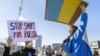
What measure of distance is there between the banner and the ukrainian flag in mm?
1187

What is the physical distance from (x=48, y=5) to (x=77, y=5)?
2.07ft

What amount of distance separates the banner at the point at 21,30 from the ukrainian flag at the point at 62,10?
1187mm

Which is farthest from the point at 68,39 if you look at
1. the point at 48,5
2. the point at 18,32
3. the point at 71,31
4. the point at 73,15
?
the point at 18,32

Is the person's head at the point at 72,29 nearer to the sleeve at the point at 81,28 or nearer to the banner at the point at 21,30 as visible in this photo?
the sleeve at the point at 81,28

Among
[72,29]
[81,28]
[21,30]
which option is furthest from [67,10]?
[21,30]

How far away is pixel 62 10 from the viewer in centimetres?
494

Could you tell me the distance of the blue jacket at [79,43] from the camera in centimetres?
412

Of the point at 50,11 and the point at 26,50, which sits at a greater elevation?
the point at 50,11

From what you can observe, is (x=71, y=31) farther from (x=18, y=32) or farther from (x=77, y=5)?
(x=18, y=32)

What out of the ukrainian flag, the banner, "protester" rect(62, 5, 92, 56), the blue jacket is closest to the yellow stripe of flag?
the ukrainian flag

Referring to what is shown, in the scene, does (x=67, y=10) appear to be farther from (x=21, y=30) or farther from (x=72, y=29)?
(x=21, y=30)

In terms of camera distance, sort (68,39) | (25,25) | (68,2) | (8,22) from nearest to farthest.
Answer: (68,39)
(68,2)
(8,22)
(25,25)

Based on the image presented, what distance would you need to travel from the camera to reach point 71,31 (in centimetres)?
437

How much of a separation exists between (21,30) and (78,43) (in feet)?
8.41
